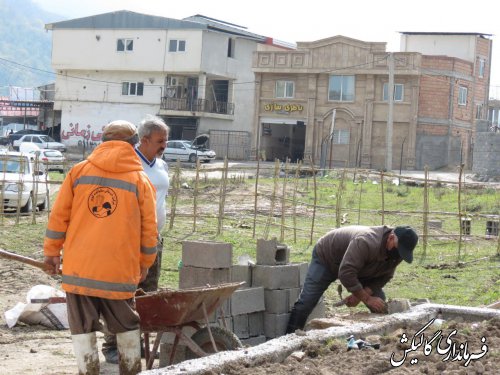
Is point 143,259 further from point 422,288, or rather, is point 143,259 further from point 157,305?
Answer: point 422,288

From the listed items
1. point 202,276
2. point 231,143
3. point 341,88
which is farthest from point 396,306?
point 231,143

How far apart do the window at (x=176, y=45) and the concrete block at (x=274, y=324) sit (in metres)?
48.1

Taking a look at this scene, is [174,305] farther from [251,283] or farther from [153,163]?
[251,283]

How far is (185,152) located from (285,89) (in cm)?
794

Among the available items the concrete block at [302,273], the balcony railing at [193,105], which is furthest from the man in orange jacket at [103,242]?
the balcony railing at [193,105]

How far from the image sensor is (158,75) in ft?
187

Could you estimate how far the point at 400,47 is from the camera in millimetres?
58469

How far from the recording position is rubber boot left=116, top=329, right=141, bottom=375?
605 cm

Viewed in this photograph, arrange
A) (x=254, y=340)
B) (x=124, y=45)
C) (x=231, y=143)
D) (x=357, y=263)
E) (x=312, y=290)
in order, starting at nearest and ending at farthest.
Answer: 1. (x=357, y=263)
2. (x=312, y=290)
3. (x=254, y=340)
4. (x=231, y=143)
5. (x=124, y=45)

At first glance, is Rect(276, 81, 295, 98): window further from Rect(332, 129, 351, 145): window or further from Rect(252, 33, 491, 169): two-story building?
Rect(332, 129, 351, 145): window

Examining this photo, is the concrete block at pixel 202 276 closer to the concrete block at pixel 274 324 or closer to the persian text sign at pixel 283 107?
the concrete block at pixel 274 324

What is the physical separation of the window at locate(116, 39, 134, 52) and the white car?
36.3 meters

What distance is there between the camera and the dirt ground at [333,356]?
19.9ft

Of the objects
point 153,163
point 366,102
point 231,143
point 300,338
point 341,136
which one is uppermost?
point 366,102
